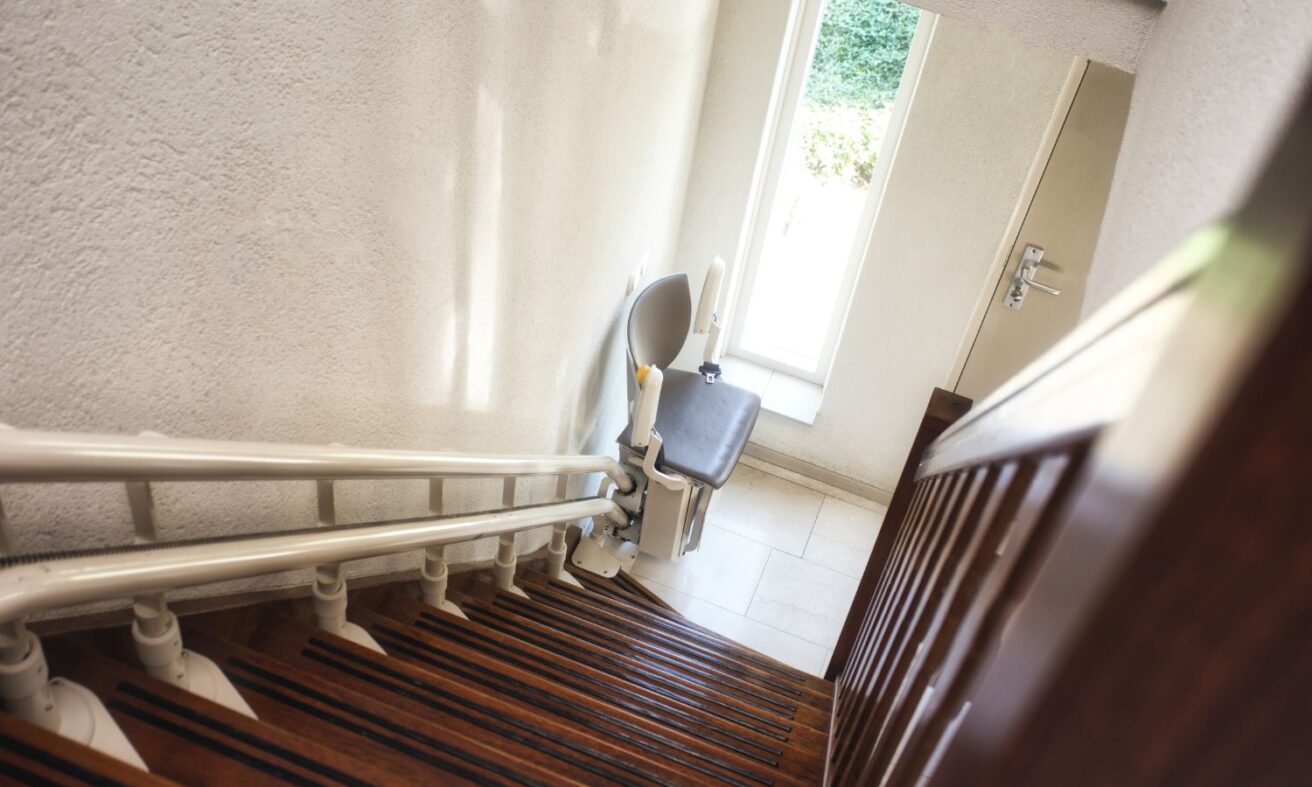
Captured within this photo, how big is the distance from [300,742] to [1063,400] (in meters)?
1.01

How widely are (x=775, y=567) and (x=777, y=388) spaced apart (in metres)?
1.00

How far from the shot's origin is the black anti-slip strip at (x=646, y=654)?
7.52 ft

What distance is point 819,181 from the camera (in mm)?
4016

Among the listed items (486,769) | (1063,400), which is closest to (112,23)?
(1063,400)

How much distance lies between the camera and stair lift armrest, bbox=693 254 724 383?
336 cm

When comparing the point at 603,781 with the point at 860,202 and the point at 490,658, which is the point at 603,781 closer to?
the point at 490,658

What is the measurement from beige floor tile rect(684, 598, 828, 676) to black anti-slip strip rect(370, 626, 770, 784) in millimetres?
1615

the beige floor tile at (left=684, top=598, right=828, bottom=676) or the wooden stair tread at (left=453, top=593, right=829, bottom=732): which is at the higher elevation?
the wooden stair tread at (left=453, top=593, right=829, bottom=732)

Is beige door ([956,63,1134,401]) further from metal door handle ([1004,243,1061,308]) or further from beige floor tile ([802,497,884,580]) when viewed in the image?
beige floor tile ([802,497,884,580])

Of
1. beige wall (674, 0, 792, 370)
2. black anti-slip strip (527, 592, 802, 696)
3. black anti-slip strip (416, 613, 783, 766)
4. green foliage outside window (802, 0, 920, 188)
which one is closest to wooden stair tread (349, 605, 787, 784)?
black anti-slip strip (416, 613, 783, 766)

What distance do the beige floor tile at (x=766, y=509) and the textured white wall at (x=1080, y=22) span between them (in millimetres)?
2467

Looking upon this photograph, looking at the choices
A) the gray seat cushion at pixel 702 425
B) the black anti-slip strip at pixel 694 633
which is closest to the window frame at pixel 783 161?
the gray seat cushion at pixel 702 425

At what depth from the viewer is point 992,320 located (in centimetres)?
366

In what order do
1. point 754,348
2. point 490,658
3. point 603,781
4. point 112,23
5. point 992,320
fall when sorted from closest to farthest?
point 112,23
point 603,781
point 490,658
point 992,320
point 754,348
